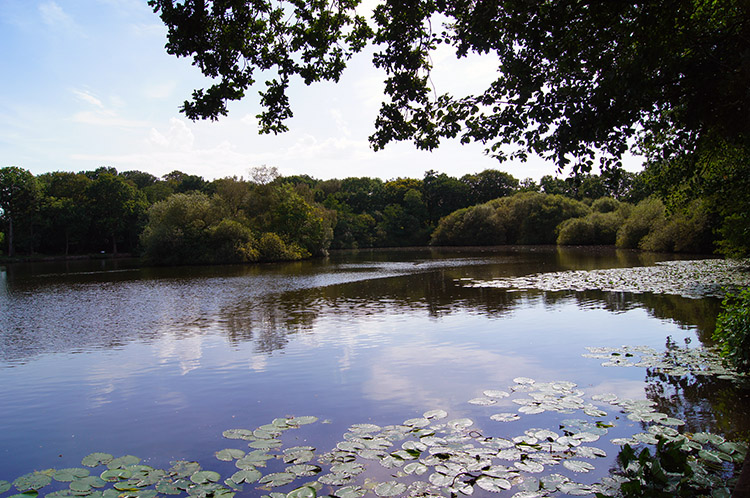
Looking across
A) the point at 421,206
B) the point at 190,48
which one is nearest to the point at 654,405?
the point at 190,48

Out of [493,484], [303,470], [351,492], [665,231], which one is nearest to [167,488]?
[303,470]

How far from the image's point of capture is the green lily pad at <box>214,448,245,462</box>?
545 cm

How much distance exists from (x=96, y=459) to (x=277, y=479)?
2380 millimetres

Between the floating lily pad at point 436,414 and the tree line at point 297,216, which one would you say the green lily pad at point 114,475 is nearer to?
the floating lily pad at point 436,414

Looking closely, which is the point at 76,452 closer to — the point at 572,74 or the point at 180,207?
the point at 572,74

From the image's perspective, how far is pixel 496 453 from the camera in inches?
207

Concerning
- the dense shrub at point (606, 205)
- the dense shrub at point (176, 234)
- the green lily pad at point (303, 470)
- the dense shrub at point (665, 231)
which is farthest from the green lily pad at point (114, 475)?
the dense shrub at point (606, 205)

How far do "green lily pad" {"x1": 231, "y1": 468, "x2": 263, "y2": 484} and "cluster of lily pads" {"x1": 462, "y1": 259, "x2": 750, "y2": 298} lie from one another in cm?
1722

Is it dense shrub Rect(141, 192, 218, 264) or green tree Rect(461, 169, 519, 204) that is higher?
green tree Rect(461, 169, 519, 204)

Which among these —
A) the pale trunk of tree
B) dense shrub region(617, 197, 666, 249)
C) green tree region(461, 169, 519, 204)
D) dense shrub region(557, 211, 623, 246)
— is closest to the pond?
dense shrub region(617, 197, 666, 249)

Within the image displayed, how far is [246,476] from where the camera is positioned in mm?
4938

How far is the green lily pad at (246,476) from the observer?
4.87 m

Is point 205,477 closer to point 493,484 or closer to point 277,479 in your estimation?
point 277,479

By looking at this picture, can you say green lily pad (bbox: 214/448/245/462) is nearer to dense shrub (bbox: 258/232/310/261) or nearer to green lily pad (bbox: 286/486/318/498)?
green lily pad (bbox: 286/486/318/498)
